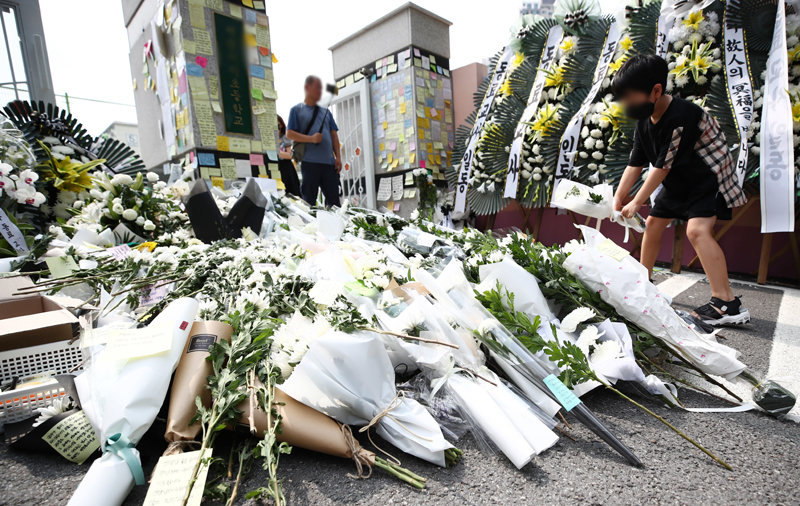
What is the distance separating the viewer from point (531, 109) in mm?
4297

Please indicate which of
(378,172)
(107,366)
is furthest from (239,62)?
(107,366)

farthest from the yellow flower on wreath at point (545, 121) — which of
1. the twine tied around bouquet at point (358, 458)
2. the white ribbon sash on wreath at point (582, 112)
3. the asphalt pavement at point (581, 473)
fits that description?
the twine tied around bouquet at point (358, 458)

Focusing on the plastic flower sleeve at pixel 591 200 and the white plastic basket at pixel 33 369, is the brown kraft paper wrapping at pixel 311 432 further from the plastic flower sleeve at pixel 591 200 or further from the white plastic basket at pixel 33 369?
the plastic flower sleeve at pixel 591 200

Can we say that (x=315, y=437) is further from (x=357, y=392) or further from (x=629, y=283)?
(x=629, y=283)

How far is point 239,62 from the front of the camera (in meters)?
4.09

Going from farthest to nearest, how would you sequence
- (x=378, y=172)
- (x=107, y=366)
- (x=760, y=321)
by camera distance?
(x=378, y=172), (x=760, y=321), (x=107, y=366)

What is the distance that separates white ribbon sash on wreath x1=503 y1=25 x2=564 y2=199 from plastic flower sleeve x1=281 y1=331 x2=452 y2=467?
361 cm

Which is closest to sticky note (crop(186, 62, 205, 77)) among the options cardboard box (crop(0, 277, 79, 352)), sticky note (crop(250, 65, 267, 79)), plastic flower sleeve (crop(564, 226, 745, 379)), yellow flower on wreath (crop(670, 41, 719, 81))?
sticky note (crop(250, 65, 267, 79))

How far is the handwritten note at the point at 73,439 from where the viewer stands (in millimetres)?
991

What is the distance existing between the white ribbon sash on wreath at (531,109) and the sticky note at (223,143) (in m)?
3.03

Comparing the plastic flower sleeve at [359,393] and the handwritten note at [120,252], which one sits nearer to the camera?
the plastic flower sleeve at [359,393]

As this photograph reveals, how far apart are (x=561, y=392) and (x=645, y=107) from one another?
1658 millimetres

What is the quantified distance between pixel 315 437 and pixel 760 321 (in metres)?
2.42

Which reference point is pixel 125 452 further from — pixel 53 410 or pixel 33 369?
pixel 33 369
